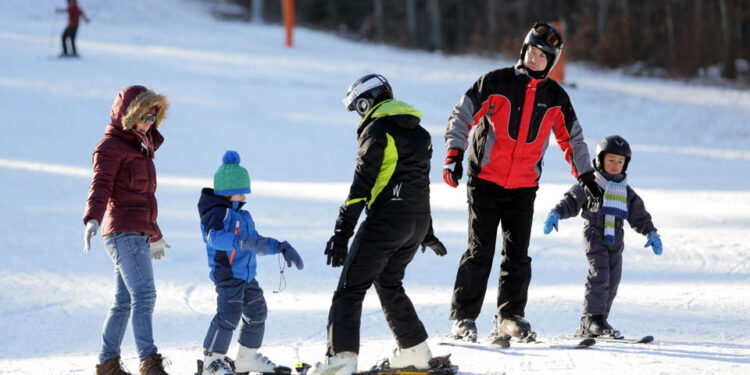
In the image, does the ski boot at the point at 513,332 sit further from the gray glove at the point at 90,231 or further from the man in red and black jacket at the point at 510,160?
the gray glove at the point at 90,231

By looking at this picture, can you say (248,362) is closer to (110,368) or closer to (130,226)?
(110,368)

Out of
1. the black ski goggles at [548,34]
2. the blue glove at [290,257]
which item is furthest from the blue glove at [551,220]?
the blue glove at [290,257]

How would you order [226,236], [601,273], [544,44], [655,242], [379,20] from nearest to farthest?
[226,236]
[544,44]
[655,242]
[601,273]
[379,20]

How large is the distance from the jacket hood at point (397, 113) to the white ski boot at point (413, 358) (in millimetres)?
1198

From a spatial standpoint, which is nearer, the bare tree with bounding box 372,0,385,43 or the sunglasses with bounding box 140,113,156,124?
the sunglasses with bounding box 140,113,156,124

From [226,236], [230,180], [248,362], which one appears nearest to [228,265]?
[226,236]

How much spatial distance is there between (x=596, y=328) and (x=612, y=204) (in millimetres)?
788

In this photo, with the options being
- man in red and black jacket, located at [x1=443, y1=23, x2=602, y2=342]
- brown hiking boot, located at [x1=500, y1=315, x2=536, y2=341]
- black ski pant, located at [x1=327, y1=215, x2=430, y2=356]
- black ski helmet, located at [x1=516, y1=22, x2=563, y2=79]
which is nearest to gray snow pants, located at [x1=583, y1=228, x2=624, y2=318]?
man in red and black jacket, located at [x1=443, y1=23, x2=602, y2=342]

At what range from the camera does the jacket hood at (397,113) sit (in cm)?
408

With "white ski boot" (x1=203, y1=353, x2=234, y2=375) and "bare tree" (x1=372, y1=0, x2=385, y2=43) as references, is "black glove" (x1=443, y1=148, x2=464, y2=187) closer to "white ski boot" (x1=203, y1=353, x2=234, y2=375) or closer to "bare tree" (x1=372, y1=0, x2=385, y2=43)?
"white ski boot" (x1=203, y1=353, x2=234, y2=375)

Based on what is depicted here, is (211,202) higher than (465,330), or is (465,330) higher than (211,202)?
(211,202)

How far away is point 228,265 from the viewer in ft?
13.6

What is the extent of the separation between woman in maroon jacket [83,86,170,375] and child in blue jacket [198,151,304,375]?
1.20ft

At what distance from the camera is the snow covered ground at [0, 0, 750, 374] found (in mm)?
5121
